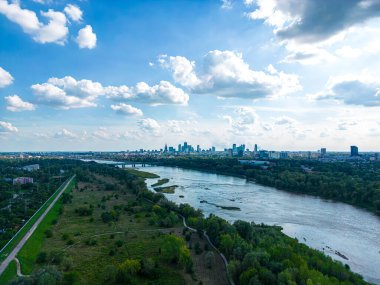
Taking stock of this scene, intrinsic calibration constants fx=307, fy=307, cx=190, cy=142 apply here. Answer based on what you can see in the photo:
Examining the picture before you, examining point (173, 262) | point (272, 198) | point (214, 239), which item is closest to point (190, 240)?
point (214, 239)

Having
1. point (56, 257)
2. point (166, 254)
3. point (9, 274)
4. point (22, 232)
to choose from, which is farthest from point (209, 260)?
Answer: point (22, 232)

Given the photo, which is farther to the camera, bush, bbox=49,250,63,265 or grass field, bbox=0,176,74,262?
grass field, bbox=0,176,74,262

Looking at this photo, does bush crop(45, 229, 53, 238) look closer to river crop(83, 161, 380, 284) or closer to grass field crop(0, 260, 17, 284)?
grass field crop(0, 260, 17, 284)

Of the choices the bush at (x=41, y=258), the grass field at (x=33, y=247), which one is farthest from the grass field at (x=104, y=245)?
the bush at (x=41, y=258)

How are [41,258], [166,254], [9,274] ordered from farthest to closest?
[166,254], [41,258], [9,274]

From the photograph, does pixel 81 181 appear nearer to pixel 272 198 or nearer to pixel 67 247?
pixel 272 198

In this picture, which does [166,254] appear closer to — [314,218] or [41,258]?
[41,258]

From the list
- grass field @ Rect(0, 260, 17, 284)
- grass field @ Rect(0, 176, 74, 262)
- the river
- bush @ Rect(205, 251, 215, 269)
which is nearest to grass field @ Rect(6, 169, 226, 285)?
bush @ Rect(205, 251, 215, 269)

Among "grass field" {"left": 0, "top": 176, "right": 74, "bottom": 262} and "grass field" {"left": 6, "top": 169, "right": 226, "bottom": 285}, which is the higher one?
"grass field" {"left": 0, "top": 176, "right": 74, "bottom": 262}
